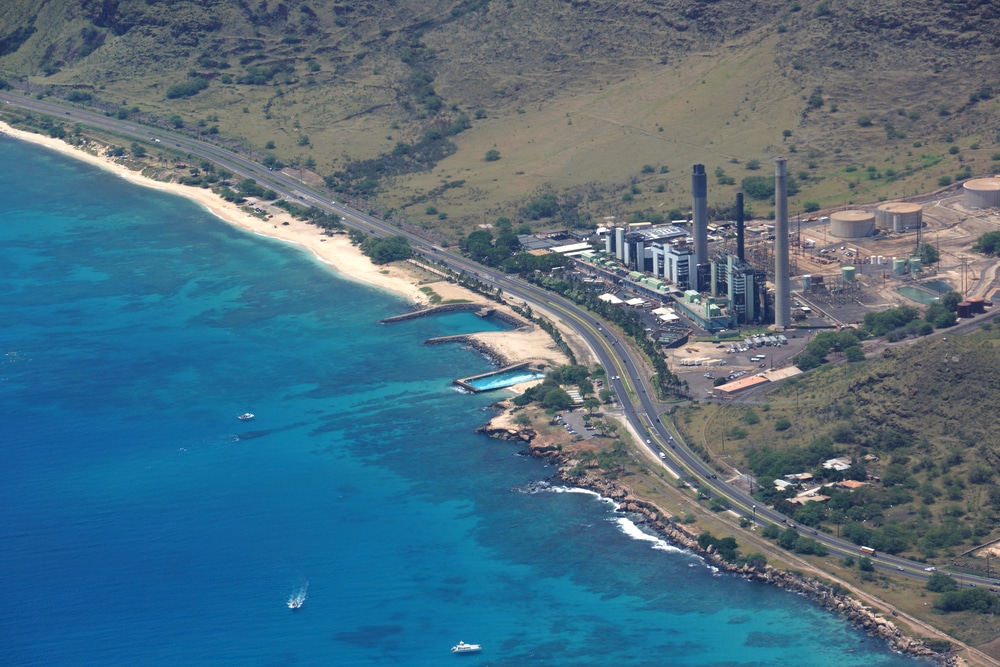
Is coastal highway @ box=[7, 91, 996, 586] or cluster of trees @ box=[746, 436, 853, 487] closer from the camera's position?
coastal highway @ box=[7, 91, 996, 586]

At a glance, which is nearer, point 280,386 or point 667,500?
point 667,500

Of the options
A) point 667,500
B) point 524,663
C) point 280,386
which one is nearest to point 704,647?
point 524,663

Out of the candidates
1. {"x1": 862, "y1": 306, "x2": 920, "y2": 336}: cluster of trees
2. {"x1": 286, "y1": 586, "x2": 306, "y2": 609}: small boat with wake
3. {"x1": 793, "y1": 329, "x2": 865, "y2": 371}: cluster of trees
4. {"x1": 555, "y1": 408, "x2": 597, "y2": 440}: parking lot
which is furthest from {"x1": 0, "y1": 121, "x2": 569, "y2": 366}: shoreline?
{"x1": 286, "y1": 586, "x2": 306, "y2": 609}: small boat with wake

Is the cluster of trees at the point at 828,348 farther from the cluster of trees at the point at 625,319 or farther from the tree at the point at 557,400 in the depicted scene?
the tree at the point at 557,400

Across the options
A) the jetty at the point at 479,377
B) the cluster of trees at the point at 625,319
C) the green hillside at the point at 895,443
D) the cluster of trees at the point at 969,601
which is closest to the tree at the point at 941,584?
the cluster of trees at the point at 969,601

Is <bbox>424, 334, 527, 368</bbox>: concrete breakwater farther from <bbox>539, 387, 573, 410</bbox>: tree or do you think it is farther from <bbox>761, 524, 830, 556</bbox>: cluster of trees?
<bbox>761, 524, 830, 556</bbox>: cluster of trees

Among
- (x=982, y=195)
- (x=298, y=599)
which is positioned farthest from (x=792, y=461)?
(x=982, y=195)

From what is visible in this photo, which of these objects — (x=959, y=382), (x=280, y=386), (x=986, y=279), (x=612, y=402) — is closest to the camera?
(x=959, y=382)

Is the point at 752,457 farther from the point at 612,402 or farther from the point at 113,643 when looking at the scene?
the point at 113,643
